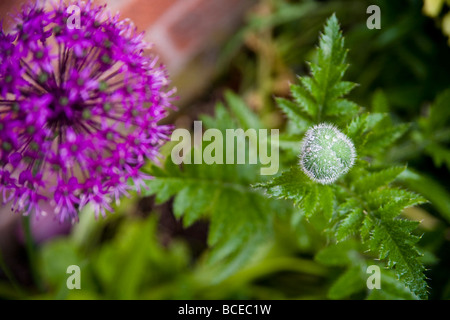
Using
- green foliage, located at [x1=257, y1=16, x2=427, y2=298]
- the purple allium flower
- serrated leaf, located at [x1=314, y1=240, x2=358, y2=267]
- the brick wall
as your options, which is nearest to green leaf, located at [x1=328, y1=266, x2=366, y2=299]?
serrated leaf, located at [x1=314, y1=240, x2=358, y2=267]

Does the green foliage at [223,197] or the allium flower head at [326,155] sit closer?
the allium flower head at [326,155]

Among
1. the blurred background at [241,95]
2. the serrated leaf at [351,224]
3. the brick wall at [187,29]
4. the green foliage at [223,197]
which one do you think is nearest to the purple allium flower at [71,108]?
the green foliage at [223,197]

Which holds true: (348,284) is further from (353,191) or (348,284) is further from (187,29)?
(187,29)

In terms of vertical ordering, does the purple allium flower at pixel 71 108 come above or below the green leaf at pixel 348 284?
above

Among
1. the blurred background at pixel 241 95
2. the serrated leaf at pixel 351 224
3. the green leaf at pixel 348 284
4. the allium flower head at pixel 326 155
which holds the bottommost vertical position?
the green leaf at pixel 348 284

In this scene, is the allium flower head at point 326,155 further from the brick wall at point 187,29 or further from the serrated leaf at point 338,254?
the brick wall at point 187,29

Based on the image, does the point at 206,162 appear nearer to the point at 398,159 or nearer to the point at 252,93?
the point at 398,159

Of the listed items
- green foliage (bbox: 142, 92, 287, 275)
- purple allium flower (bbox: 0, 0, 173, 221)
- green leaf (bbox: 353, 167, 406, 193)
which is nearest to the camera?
purple allium flower (bbox: 0, 0, 173, 221)

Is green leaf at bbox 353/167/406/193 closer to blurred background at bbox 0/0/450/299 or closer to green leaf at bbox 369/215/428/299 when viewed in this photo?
green leaf at bbox 369/215/428/299
